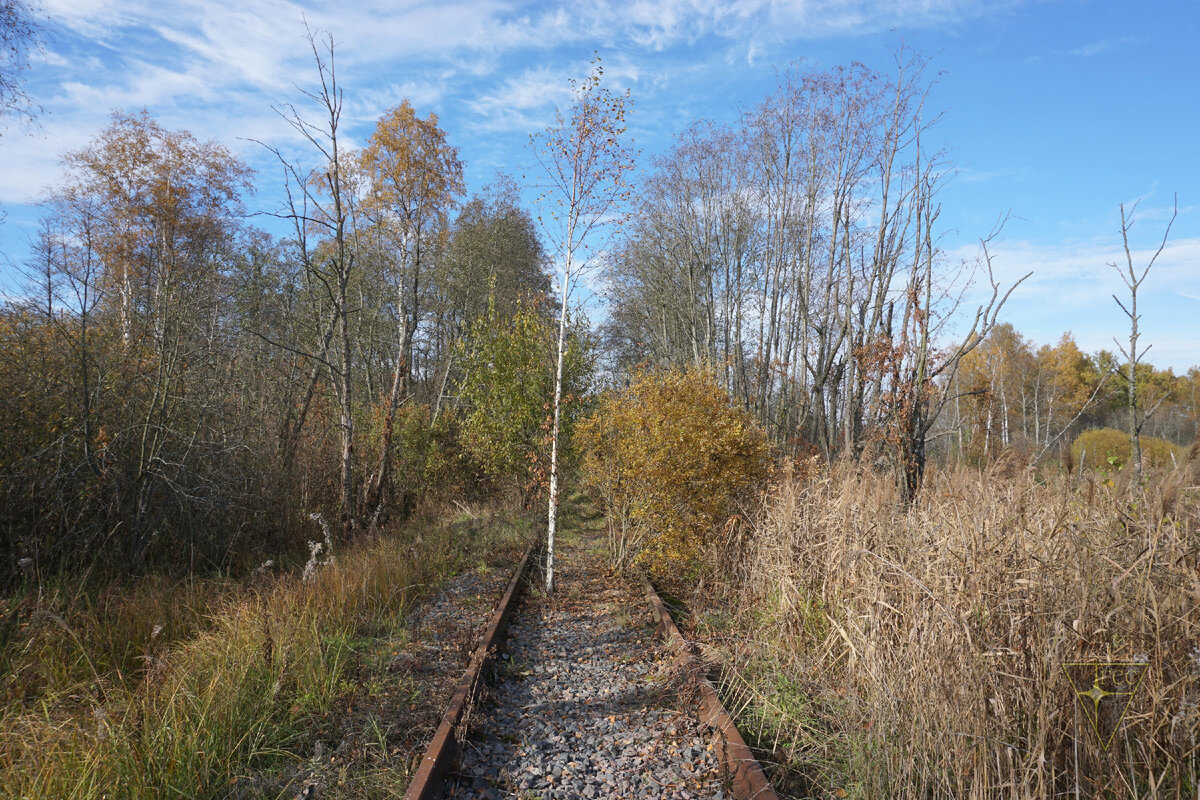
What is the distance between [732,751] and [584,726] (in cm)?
120

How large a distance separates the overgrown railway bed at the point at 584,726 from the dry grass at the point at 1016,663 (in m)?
0.46

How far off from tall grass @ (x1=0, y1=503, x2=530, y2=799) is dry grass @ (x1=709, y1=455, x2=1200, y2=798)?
3179mm

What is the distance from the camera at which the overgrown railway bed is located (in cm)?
361

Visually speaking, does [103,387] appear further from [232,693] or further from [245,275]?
[245,275]

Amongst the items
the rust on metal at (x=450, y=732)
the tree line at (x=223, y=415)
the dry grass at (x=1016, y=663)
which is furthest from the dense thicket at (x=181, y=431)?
the dry grass at (x=1016, y=663)

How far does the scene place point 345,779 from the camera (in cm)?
342

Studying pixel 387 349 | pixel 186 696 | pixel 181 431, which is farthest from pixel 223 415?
pixel 387 349

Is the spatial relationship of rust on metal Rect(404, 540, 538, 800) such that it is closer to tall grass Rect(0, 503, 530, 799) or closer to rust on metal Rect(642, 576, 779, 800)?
tall grass Rect(0, 503, 530, 799)

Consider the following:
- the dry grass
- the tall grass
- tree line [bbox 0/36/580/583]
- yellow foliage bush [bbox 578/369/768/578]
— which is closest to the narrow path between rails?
the dry grass

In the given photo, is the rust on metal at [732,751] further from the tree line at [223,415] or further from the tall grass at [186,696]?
the tree line at [223,415]

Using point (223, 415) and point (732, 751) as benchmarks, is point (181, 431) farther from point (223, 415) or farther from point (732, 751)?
point (732, 751)

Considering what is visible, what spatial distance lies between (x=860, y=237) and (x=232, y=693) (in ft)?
63.4

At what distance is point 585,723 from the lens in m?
4.54

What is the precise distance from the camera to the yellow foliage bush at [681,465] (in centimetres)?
805
